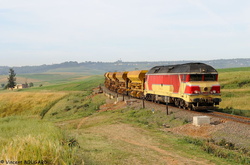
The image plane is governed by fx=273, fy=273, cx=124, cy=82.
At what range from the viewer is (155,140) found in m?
15.3

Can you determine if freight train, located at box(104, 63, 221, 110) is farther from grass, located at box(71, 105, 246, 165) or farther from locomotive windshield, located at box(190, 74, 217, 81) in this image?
grass, located at box(71, 105, 246, 165)

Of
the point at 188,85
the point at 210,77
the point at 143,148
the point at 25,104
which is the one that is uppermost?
the point at 210,77

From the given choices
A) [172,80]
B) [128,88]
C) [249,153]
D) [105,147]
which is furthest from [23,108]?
[249,153]

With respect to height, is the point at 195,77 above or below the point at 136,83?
above

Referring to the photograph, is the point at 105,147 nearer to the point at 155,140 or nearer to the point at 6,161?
the point at 155,140

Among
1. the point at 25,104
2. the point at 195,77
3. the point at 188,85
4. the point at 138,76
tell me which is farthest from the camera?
the point at 25,104

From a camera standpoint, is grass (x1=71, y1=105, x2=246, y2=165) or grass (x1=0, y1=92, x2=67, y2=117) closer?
grass (x1=71, y1=105, x2=246, y2=165)

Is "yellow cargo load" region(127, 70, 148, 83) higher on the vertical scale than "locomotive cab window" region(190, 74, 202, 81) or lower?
lower

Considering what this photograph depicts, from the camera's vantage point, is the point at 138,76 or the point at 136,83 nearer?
the point at 138,76

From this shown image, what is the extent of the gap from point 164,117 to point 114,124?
13.9ft

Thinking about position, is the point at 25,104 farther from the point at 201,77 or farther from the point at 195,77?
the point at 201,77

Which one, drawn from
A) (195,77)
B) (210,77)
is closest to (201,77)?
(195,77)

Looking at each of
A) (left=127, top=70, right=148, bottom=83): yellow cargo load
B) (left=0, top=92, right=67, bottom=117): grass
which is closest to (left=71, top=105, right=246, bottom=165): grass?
(left=127, top=70, right=148, bottom=83): yellow cargo load

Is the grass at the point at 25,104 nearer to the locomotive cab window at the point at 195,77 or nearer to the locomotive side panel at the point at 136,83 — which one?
the locomotive side panel at the point at 136,83
